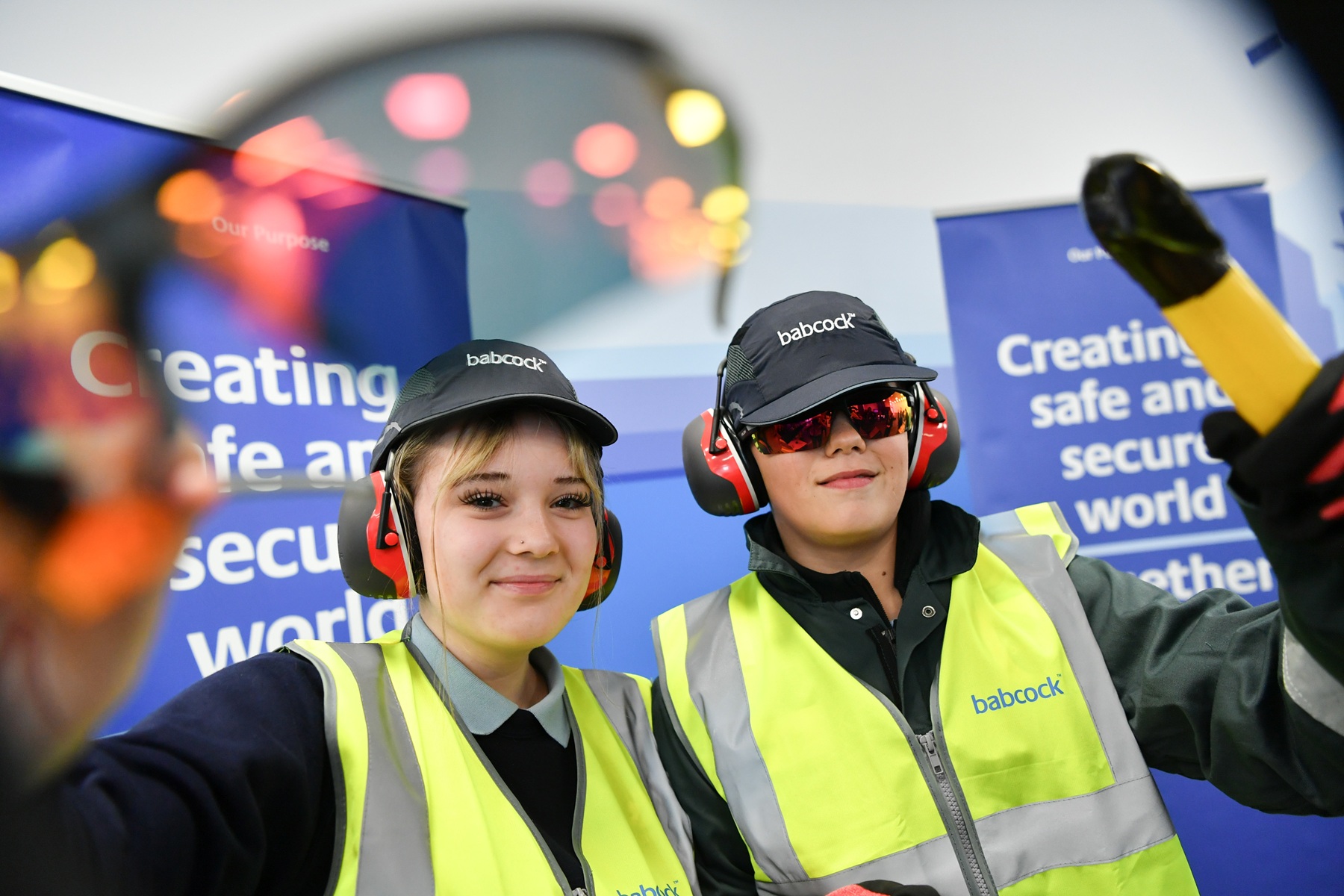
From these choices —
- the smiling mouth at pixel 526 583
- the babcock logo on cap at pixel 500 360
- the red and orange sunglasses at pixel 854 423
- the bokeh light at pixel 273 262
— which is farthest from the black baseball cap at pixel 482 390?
Answer: the bokeh light at pixel 273 262

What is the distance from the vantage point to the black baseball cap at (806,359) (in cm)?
178

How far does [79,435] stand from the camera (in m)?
1.88

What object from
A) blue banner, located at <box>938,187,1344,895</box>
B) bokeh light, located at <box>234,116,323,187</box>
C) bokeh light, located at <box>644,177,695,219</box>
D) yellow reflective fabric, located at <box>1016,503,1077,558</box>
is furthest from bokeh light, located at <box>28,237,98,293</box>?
blue banner, located at <box>938,187,1344,895</box>

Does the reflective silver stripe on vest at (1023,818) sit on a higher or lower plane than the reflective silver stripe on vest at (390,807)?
lower

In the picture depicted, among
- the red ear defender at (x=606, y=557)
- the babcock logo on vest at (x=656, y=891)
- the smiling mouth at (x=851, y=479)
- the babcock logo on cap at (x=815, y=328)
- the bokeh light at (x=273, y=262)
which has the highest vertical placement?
the bokeh light at (x=273, y=262)

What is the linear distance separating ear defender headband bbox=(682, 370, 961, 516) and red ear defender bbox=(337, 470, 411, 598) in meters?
0.74

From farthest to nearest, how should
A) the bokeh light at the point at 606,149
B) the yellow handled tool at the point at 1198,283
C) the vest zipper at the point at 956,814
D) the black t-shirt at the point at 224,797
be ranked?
the bokeh light at the point at 606,149 < the vest zipper at the point at 956,814 < the black t-shirt at the point at 224,797 < the yellow handled tool at the point at 1198,283

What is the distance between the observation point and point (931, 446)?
1.95 meters

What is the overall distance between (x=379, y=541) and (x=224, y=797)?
571mm

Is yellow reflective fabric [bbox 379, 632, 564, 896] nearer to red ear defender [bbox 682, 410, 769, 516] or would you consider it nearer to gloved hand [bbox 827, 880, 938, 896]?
gloved hand [bbox 827, 880, 938, 896]

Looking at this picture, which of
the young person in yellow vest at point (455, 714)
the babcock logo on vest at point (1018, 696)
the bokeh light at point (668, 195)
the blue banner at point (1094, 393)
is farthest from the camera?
the bokeh light at point (668, 195)

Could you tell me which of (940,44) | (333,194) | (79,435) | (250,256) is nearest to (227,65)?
(333,194)

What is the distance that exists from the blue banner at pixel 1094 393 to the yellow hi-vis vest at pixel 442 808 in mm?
1949

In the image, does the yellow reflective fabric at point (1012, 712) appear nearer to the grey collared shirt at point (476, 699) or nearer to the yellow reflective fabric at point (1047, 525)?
the yellow reflective fabric at point (1047, 525)
